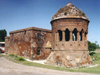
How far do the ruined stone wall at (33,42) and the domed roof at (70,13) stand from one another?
401 centimetres

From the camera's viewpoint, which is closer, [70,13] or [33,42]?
[70,13]

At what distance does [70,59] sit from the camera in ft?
41.9

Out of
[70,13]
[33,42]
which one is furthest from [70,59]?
[33,42]

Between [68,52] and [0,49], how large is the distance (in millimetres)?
20683

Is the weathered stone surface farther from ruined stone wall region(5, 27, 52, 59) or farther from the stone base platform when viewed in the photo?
ruined stone wall region(5, 27, 52, 59)

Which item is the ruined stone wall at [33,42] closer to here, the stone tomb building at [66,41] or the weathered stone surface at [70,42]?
the stone tomb building at [66,41]

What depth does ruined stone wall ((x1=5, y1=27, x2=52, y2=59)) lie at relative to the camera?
16.8 m

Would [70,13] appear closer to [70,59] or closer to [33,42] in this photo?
[70,59]

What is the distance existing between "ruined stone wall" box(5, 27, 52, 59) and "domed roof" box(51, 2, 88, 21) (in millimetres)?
4012

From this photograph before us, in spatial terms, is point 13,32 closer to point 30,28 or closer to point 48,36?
point 30,28

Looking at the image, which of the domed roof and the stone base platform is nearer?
the stone base platform

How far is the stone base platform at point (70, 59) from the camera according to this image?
497 inches

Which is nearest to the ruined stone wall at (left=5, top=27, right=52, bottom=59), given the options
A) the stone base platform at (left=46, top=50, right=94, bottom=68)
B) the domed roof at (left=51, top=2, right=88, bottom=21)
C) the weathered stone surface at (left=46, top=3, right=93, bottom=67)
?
the weathered stone surface at (left=46, top=3, right=93, bottom=67)

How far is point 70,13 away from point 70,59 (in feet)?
18.9
